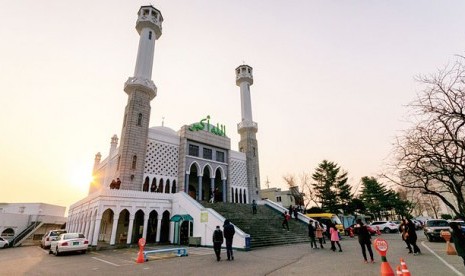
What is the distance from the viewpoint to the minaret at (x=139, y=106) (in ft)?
72.1

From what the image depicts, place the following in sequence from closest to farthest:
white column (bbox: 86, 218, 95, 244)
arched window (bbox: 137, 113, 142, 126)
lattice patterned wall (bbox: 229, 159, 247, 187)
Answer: white column (bbox: 86, 218, 95, 244)
arched window (bbox: 137, 113, 142, 126)
lattice patterned wall (bbox: 229, 159, 247, 187)

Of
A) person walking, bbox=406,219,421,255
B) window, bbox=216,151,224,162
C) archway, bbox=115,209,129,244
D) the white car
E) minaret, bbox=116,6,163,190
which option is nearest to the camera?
person walking, bbox=406,219,421,255

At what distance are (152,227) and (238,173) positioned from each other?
14.0 m

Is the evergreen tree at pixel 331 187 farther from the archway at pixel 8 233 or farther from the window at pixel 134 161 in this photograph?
the archway at pixel 8 233

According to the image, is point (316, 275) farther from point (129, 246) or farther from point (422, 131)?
point (129, 246)

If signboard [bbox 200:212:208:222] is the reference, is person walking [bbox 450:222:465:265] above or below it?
below

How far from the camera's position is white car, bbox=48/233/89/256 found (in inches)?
513

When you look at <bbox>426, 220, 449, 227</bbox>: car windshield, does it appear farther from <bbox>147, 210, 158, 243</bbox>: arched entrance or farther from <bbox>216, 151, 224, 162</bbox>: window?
<bbox>216, 151, 224, 162</bbox>: window

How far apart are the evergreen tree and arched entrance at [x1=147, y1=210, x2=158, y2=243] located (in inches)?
1120

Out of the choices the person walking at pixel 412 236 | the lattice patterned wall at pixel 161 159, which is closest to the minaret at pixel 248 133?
the lattice patterned wall at pixel 161 159

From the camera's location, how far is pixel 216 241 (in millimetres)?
10062

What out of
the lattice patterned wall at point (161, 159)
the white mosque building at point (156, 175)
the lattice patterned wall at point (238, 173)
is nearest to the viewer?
the white mosque building at point (156, 175)

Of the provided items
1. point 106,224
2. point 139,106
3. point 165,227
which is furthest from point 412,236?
point 106,224

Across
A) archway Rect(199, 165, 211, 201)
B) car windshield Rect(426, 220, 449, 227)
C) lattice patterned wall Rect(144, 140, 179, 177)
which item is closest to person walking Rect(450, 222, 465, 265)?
car windshield Rect(426, 220, 449, 227)
